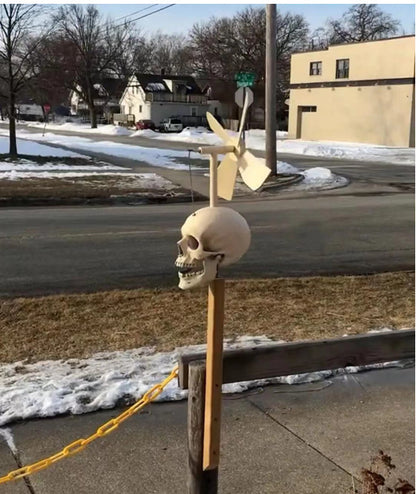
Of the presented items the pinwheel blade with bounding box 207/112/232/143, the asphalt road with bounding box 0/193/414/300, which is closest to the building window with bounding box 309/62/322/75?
the asphalt road with bounding box 0/193/414/300

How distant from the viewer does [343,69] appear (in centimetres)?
4719

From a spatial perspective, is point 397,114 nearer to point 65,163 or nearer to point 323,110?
point 323,110

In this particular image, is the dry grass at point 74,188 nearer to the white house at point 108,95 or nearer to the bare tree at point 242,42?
the bare tree at point 242,42

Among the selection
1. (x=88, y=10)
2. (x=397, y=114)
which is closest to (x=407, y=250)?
(x=397, y=114)

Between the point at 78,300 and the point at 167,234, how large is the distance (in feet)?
14.5

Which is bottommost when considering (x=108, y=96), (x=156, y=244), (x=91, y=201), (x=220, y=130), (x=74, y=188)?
(x=156, y=244)

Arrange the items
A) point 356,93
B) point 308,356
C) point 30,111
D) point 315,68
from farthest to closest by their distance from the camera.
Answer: point 30,111 < point 315,68 < point 356,93 < point 308,356

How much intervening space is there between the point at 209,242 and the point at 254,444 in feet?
5.43

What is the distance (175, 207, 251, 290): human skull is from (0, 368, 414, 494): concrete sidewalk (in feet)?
4.14

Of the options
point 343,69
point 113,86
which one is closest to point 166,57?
point 113,86

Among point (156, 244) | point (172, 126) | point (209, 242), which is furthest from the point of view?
point (172, 126)

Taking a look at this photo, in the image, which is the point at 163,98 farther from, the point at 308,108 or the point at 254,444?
the point at 254,444

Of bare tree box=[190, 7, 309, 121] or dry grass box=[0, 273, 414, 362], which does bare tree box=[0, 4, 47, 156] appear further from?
bare tree box=[190, 7, 309, 121]

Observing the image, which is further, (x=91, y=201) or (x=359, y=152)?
(x=359, y=152)
